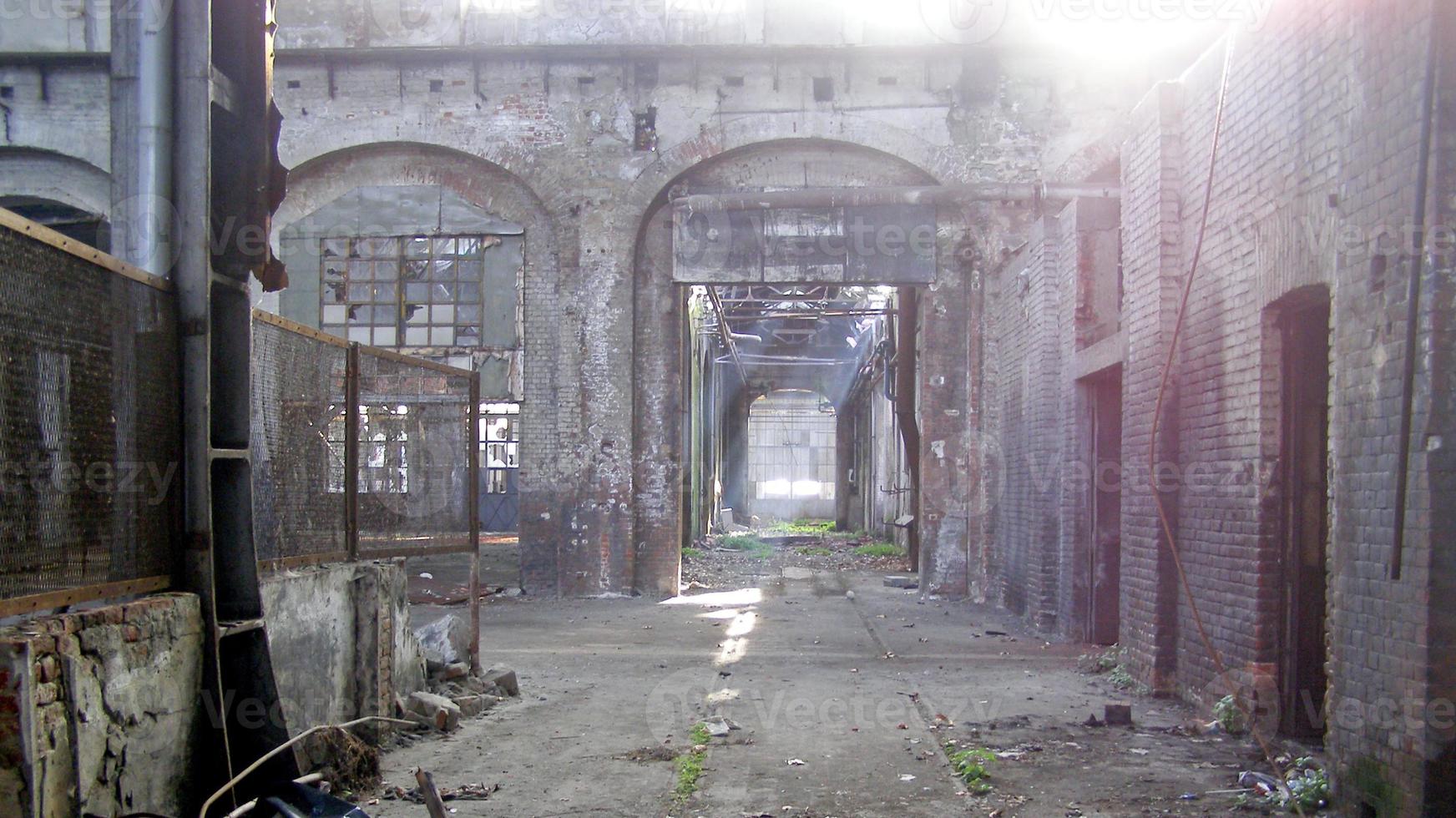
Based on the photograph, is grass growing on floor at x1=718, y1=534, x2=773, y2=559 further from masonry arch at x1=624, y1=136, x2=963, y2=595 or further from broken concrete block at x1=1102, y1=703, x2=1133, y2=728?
broken concrete block at x1=1102, y1=703, x2=1133, y2=728

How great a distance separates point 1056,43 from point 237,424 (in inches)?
511

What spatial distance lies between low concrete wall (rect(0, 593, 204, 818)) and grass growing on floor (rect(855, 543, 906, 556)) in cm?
1989

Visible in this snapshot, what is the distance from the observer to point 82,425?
3.88 meters

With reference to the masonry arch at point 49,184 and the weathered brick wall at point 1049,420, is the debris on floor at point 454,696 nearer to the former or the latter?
the weathered brick wall at point 1049,420

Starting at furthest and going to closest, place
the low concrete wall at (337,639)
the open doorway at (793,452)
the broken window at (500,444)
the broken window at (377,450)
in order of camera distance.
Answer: the open doorway at (793,452)
the broken window at (500,444)
the broken window at (377,450)
the low concrete wall at (337,639)

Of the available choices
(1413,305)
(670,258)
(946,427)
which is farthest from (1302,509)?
(670,258)

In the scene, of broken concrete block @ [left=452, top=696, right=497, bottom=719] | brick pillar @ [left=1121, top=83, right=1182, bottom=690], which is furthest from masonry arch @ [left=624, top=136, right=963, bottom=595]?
broken concrete block @ [left=452, top=696, right=497, bottom=719]

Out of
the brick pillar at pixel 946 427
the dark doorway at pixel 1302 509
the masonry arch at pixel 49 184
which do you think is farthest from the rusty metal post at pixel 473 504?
the masonry arch at pixel 49 184

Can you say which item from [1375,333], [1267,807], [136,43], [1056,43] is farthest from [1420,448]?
[1056,43]

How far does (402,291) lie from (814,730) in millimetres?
10986

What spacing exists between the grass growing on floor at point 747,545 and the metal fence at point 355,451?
16275 mm

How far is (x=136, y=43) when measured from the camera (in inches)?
176

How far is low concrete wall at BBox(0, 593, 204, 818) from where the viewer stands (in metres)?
3.22

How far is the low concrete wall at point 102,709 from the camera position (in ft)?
10.6
